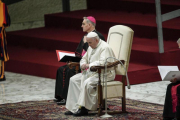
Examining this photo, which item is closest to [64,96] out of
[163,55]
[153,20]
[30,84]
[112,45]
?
[112,45]

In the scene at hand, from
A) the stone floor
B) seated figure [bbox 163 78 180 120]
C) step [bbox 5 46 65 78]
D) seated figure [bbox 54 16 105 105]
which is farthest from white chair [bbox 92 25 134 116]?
step [bbox 5 46 65 78]

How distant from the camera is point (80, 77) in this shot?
676 centimetres

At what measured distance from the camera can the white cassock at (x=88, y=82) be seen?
6.38 metres

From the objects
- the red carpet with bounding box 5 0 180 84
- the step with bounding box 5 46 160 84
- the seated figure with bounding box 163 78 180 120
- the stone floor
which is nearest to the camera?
the seated figure with bounding box 163 78 180 120

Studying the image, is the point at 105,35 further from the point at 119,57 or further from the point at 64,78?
the point at 119,57

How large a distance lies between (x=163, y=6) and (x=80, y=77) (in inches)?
170

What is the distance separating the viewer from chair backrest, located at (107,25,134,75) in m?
6.61

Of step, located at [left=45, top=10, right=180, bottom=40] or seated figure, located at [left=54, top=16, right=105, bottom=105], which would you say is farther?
step, located at [left=45, top=10, right=180, bottom=40]

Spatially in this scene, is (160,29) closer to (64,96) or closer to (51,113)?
(64,96)

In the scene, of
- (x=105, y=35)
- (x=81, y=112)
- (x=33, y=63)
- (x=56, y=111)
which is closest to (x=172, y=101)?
(x=81, y=112)

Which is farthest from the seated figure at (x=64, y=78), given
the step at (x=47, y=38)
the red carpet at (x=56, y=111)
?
the step at (x=47, y=38)

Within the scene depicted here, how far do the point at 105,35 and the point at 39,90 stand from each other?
2.44m

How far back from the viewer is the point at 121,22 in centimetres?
1011

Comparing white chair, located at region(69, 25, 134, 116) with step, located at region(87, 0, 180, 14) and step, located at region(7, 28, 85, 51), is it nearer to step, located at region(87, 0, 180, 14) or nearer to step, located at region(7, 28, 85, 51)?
step, located at region(7, 28, 85, 51)
